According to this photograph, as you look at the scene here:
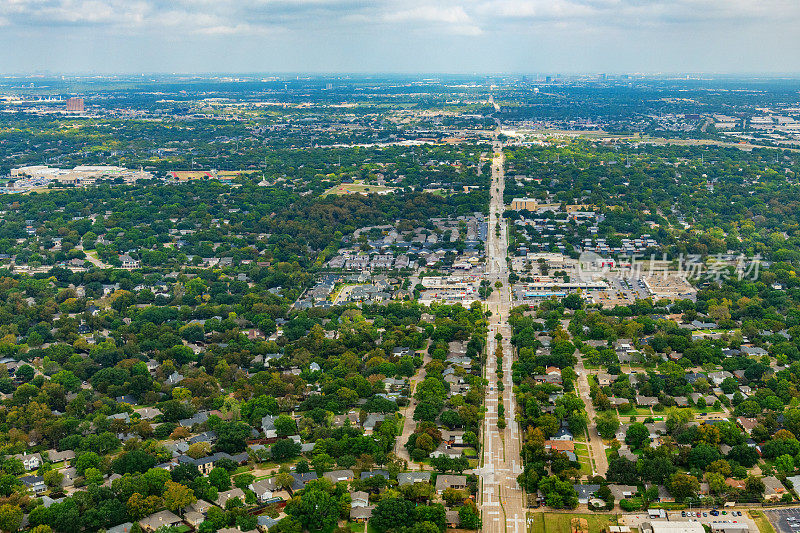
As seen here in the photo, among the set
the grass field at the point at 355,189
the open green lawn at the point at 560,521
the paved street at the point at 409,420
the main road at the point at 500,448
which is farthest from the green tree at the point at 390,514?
the grass field at the point at 355,189

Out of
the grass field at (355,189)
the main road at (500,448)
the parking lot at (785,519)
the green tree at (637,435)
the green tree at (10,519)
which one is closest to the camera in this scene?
the green tree at (10,519)

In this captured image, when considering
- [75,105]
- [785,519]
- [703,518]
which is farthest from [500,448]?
[75,105]

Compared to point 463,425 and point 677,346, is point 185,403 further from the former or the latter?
point 677,346

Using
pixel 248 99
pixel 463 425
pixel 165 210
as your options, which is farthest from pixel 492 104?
pixel 463 425

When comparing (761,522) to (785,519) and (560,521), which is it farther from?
(560,521)

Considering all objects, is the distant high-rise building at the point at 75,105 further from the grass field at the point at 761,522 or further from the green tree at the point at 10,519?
the grass field at the point at 761,522

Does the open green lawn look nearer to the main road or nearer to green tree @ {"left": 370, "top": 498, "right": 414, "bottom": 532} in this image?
the main road
